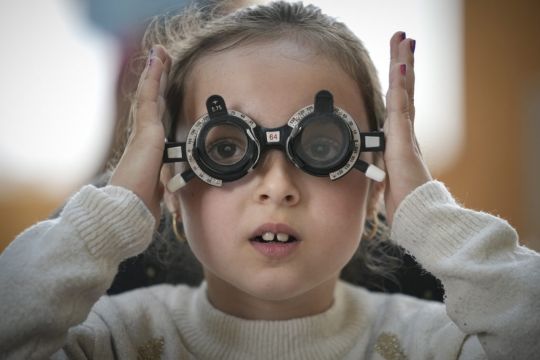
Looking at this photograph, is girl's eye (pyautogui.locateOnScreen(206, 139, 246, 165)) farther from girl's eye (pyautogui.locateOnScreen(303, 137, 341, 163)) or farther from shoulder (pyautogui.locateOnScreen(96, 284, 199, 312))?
shoulder (pyautogui.locateOnScreen(96, 284, 199, 312))

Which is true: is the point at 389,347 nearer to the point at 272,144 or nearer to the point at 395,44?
the point at 272,144

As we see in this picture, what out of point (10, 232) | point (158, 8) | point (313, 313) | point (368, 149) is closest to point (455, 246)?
point (368, 149)

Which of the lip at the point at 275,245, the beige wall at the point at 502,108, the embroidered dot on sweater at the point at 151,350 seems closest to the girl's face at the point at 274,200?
the lip at the point at 275,245

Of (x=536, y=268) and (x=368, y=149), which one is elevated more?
(x=368, y=149)

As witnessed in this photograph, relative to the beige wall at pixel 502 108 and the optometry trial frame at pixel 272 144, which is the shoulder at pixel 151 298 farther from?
the beige wall at pixel 502 108

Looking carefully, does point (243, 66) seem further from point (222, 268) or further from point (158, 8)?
point (158, 8)

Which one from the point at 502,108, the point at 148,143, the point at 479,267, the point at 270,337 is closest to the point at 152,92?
the point at 148,143

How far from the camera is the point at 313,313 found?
1.43m

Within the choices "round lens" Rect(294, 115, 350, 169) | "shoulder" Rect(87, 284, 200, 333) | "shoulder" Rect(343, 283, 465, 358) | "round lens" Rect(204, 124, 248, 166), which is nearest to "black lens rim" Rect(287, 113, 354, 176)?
"round lens" Rect(294, 115, 350, 169)

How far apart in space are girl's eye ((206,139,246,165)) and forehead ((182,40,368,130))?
0.08 meters

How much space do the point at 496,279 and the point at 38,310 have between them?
85 cm

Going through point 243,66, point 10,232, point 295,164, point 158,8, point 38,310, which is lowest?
point 10,232

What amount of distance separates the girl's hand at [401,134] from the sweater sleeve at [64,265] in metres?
0.53

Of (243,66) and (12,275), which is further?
(243,66)
